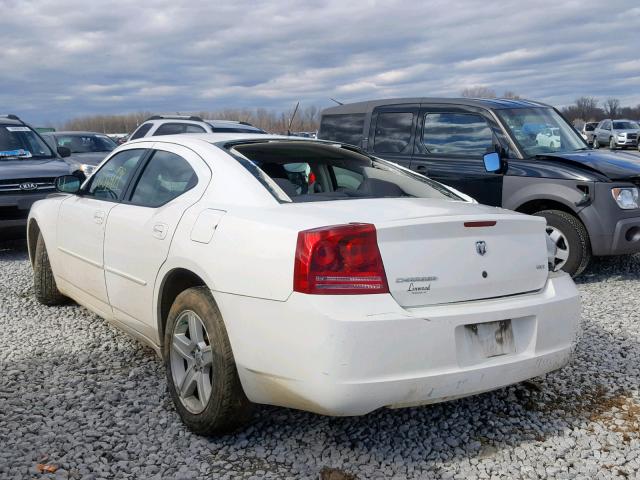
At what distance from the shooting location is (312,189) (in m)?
4.13

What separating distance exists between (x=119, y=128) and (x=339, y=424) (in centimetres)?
8348

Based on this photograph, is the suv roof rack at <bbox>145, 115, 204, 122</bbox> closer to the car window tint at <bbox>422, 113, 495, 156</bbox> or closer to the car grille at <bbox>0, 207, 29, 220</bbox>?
the car grille at <bbox>0, 207, 29, 220</bbox>

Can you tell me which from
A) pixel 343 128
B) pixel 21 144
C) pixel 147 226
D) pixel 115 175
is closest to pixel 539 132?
pixel 343 128

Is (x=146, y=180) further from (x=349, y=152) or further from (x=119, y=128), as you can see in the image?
(x=119, y=128)

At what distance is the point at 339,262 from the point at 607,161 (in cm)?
503

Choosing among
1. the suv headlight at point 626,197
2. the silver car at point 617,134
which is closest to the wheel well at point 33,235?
the suv headlight at point 626,197

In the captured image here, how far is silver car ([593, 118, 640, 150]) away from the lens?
3566 cm

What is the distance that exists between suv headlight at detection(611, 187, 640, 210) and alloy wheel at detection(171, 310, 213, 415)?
15.6ft

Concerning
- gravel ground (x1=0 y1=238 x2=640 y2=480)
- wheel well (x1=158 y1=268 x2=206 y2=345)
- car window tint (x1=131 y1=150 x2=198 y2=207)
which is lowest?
gravel ground (x1=0 y1=238 x2=640 y2=480)

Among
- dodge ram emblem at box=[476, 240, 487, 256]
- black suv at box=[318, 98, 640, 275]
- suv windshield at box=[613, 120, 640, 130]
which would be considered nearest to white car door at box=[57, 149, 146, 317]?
A: dodge ram emblem at box=[476, 240, 487, 256]

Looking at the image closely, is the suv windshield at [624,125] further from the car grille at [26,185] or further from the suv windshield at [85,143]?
the car grille at [26,185]

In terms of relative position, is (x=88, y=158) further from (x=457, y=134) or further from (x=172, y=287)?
(x=172, y=287)

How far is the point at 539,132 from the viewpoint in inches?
291

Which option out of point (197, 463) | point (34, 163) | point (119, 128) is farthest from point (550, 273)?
point (119, 128)
